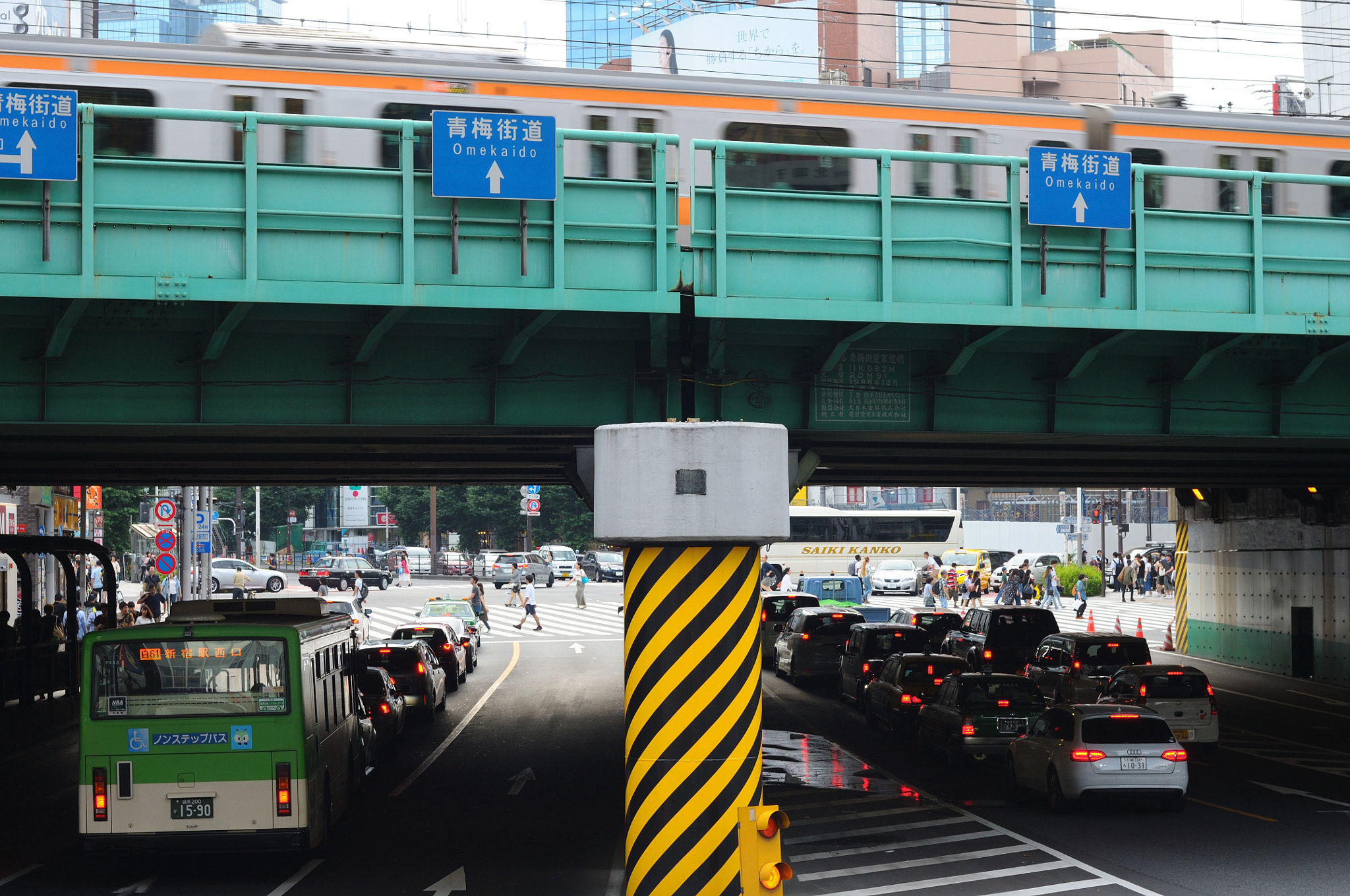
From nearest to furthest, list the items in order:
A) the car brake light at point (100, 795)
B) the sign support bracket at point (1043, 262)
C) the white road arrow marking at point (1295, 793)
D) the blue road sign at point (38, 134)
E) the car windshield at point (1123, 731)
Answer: the blue road sign at point (38, 134) < the car brake light at point (100, 795) < the sign support bracket at point (1043, 262) < the car windshield at point (1123, 731) < the white road arrow marking at point (1295, 793)

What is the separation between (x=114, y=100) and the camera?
16688mm

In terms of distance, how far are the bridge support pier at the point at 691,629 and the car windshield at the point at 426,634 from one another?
812 inches

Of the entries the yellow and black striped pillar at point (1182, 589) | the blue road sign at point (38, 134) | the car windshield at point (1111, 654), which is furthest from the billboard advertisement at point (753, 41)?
the blue road sign at point (38, 134)

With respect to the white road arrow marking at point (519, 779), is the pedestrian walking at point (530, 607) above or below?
below

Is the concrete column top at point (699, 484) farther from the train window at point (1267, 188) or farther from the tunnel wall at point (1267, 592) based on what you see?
the tunnel wall at point (1267, 592)

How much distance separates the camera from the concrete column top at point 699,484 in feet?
29.6

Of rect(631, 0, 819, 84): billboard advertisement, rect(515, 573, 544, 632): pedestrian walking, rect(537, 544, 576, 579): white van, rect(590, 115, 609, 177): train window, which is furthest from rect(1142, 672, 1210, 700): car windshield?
rect(631, 0, 819, 84): billboard advertisement

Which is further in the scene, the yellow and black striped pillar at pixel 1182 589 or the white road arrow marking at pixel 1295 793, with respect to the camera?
the yellow and black striped pillar at pixel 1182 589

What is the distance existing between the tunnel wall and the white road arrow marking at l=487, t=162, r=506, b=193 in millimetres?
25594

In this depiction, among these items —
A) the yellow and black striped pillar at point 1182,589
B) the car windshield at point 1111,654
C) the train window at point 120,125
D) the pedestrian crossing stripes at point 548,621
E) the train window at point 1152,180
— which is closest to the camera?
the train window at point 120,125

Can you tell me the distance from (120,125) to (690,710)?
40.9ft

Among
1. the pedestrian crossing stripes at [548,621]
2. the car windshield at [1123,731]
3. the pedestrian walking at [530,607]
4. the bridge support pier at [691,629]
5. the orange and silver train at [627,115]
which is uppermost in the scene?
the orange and silver train at [627,115]

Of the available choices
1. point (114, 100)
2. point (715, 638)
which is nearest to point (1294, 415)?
point (715, 638)

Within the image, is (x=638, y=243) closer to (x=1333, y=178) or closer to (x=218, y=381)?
(x=218, y=381)
